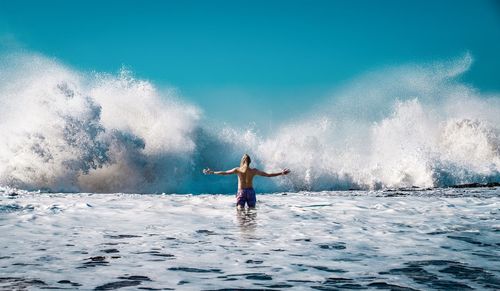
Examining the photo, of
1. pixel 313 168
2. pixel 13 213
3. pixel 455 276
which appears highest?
pixel 313 168

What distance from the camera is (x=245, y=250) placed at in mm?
5688

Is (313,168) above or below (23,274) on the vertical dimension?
above

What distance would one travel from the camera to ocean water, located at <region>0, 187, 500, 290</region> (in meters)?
4.08

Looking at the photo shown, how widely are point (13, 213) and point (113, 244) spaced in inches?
180

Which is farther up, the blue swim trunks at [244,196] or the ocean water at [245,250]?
the blue swim trunks at [244,196]

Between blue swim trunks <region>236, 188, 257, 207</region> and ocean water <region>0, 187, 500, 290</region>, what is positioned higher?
blue swim trunks <region>236, 188, 257, 207</region>

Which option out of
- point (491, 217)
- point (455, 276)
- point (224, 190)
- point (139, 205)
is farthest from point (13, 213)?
point (224, 190)

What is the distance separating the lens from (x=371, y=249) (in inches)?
230

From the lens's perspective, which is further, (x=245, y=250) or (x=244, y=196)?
(x=244, y=196)

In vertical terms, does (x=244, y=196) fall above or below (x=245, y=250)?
above

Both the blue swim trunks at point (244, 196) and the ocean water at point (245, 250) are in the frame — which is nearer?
the ocean water at point (245, 250)

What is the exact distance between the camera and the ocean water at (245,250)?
13.4 feet

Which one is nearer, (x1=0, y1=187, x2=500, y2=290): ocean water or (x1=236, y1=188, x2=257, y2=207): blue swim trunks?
(x1=0, y1=187, x2=500, y2=290): ocean water

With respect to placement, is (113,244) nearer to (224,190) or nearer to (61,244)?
(61,244)
